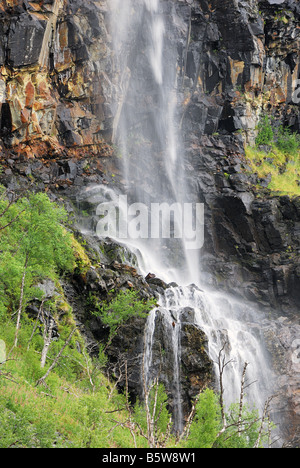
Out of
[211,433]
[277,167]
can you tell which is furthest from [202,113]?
[211,433]

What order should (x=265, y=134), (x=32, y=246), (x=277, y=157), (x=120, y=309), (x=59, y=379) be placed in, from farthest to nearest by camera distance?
(x=277, y=157) < (x=265, y=134) < (x=120, y=309) < (x=32, y=246) < (x=59, y=379)

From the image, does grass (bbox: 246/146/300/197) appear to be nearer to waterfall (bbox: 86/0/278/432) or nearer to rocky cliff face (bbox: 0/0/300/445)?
rocky cliff face (bbox: 0/0/300/445)

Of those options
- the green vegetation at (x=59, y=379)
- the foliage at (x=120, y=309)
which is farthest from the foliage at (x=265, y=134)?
the foliage at (x=120, y=309)

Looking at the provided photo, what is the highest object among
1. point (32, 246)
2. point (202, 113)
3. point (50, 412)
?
point (202, 113)

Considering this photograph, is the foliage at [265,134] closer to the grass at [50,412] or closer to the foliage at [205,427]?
the grass at [50,412]

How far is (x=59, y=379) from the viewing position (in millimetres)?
15711

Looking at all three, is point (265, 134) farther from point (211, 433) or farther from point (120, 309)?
point (211, 433)

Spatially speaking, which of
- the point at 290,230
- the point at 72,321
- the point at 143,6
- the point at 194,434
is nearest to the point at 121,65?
the point at 143,6

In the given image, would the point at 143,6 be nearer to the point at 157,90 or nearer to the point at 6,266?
the point at 157,90

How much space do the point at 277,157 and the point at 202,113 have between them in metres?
10.1

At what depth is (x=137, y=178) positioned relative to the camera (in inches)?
1550

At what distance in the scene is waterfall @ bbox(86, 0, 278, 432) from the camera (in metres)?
25.6

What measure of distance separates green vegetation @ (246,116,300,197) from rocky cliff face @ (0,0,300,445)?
57.3 inches

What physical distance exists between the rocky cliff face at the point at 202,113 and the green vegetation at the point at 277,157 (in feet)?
4.77
